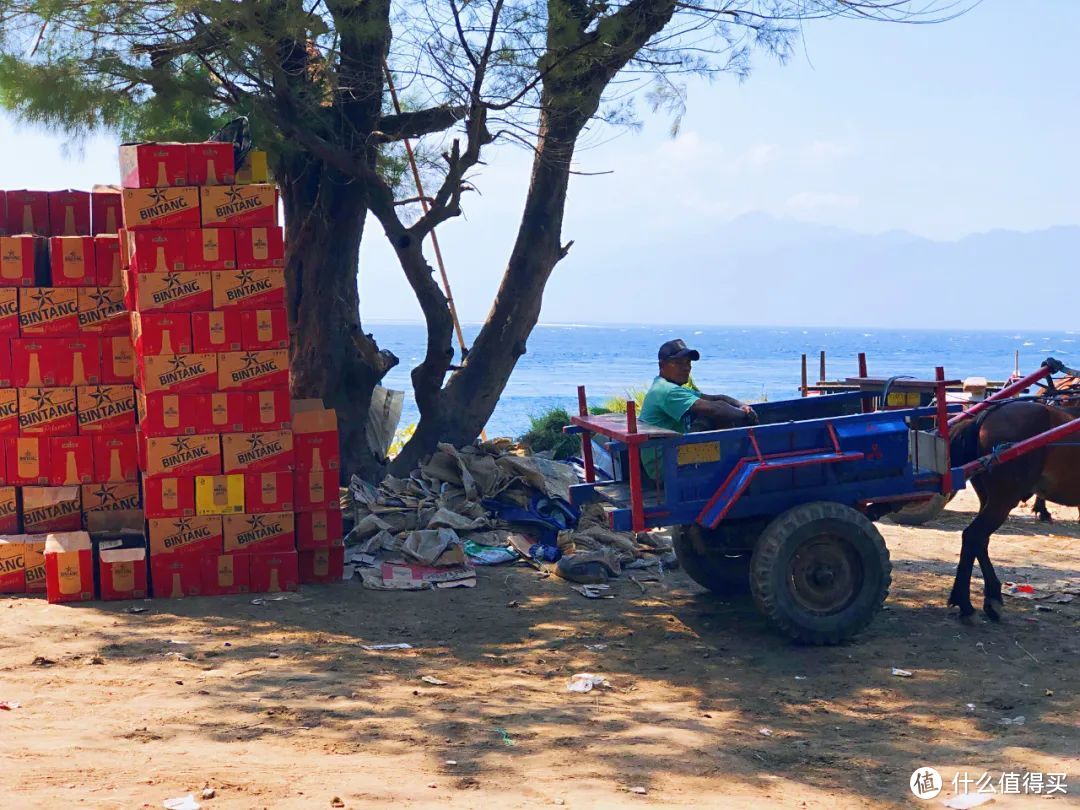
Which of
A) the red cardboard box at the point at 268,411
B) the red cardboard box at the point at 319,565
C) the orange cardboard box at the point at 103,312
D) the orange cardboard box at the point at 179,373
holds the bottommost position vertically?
the red cardboard box at the point at 319,565

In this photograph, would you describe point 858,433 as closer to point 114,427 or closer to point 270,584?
point 270,584

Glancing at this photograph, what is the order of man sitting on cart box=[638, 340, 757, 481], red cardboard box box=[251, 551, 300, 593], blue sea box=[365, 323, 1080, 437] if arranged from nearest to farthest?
man sitting on cart box=[638, 340, 757, 481] < red cardboard box box=[251, 551, 300, 593] < blue sea box=[365, 323, 1080, 437]

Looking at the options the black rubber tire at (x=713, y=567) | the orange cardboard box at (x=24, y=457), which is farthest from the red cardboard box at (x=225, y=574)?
the black rubber tire at (x=713, y=567)

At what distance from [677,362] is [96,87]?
5.55 meters

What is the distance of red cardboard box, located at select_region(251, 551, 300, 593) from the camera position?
9.09m

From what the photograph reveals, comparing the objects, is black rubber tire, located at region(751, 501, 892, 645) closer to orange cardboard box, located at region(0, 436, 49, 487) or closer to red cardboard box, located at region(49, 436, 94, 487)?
red cardboard box, located at region(49, 436, 94, 487)

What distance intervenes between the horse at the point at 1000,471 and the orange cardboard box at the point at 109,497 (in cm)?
663

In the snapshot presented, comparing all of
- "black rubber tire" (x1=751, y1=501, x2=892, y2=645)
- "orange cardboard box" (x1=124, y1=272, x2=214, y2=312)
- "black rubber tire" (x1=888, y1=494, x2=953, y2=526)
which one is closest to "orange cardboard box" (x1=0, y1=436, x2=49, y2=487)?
"orange cardboard box" (x1=124, y1=272, x2=214, y2=312)

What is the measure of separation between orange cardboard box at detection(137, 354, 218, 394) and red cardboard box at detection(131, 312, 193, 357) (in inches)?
1.9

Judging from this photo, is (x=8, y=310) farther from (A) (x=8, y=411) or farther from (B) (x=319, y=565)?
(B) (x=319, y=565)

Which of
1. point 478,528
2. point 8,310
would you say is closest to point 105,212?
point 8,310

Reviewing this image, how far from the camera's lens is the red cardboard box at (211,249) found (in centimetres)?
880

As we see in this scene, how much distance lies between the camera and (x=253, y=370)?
354 inches

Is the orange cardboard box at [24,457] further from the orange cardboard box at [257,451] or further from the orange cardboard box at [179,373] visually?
the orange cardboard box at [257,451]
